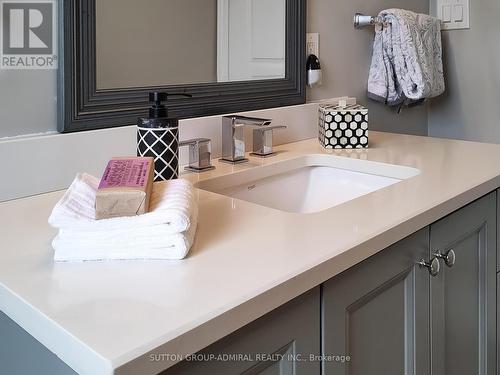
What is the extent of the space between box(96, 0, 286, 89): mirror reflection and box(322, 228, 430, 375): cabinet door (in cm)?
64

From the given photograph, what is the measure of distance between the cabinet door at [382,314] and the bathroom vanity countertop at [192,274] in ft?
0.13

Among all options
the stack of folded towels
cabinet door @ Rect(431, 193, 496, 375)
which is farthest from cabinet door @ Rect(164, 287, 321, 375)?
cabinet door @ Rect(431, 193, 496, 375)

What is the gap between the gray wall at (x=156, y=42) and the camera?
108cm

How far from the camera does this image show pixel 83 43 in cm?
103

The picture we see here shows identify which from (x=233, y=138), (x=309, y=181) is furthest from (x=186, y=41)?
(x=309, y=181)

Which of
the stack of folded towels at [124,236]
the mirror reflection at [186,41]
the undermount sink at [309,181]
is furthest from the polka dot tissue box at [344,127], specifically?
the stack of folded towels at [124,236]

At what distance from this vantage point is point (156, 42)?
1.17 meters

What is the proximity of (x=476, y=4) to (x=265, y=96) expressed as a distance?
3.55 ft

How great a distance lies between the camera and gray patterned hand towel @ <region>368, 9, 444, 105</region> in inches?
70.3

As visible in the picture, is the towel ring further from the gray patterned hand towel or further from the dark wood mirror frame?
the dark wood mirror frame

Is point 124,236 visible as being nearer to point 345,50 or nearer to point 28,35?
point 28,35

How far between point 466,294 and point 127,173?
30.2 inches

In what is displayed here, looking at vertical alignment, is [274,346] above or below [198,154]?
below

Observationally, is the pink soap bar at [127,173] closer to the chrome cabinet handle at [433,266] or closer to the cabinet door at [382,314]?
the cabinet door at [382,314]
